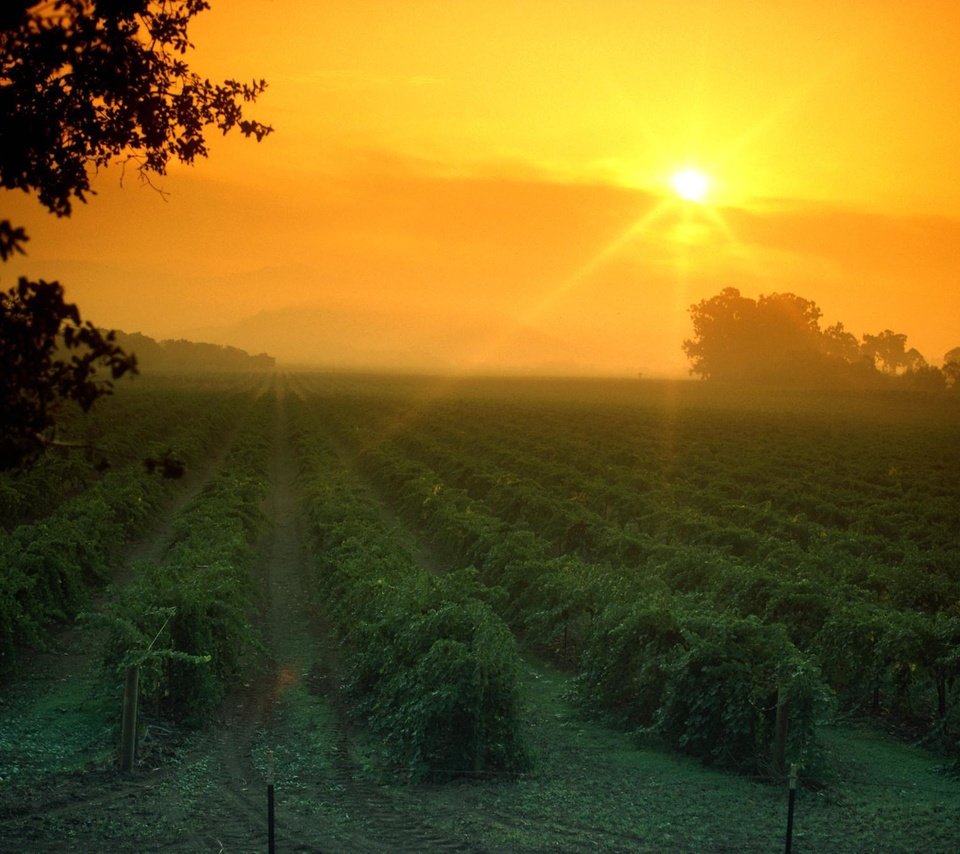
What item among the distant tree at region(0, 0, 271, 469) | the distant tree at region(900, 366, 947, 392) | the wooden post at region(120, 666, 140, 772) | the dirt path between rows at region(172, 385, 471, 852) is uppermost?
the distant tree at region(900, 366, 947, 392)

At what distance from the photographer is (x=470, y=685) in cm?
966

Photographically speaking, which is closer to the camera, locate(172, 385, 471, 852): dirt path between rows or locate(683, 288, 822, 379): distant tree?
locate(172, 385, 471, 852): dirt path between rows

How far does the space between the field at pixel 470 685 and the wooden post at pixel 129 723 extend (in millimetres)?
165

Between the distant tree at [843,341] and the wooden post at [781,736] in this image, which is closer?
the wooden post at [781,736]

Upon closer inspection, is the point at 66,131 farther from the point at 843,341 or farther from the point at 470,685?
the point at 843,341

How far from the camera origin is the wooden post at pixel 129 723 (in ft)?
29.9

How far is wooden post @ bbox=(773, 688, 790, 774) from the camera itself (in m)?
9.40

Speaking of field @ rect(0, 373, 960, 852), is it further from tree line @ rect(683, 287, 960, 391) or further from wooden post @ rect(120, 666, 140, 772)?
tree line @ rect(683, 287, 960, 391)

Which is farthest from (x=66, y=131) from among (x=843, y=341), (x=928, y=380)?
(x=843, y=341)

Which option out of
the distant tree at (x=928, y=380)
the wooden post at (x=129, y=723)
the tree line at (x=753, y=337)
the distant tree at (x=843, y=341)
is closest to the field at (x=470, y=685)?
the wooden post at (x=129, y=723)

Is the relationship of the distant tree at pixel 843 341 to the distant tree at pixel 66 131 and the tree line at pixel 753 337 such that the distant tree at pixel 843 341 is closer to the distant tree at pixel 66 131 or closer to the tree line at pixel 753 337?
the tree line at pixel 753 337

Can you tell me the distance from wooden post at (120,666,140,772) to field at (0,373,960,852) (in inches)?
6.5

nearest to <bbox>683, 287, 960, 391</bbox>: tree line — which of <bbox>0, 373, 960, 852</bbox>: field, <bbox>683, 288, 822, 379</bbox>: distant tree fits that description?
<bbox>683, 288, 822, 379</bbox>: distant tree

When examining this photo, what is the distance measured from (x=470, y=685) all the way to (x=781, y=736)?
3364 mm
